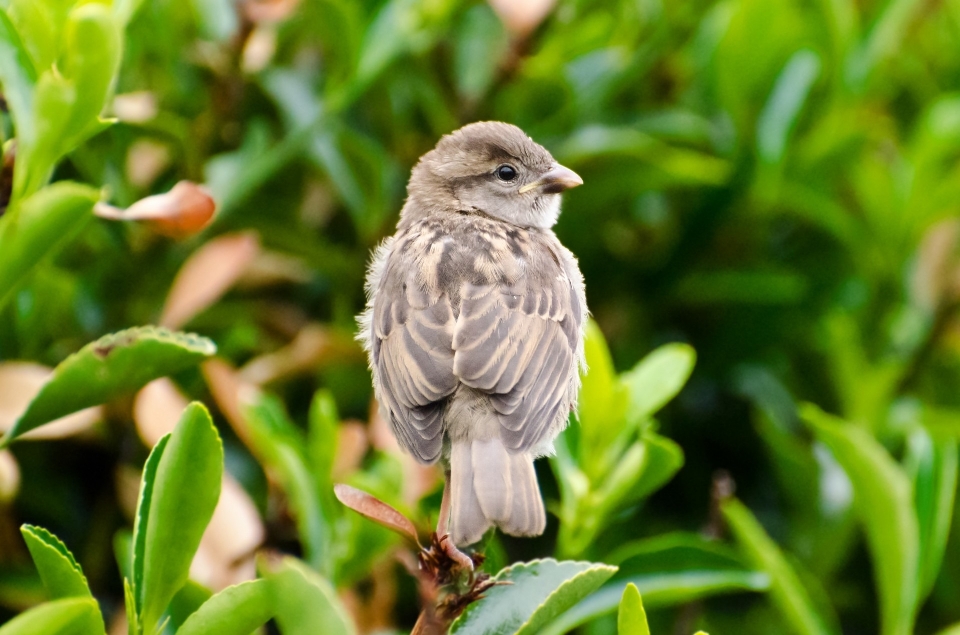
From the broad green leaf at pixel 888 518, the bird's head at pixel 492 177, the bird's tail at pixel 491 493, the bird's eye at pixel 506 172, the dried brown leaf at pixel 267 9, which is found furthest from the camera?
the bird's eye at pixel 506 172

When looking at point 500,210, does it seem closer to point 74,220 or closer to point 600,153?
point 600,153

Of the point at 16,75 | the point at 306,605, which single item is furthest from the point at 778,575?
the point at 16,75

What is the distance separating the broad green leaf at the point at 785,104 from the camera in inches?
128

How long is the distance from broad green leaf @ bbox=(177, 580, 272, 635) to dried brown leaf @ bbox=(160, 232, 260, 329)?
1.23 m

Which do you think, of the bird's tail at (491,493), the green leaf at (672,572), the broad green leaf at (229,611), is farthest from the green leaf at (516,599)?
the green leaf at (672,572)

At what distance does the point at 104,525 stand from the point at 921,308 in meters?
2.76

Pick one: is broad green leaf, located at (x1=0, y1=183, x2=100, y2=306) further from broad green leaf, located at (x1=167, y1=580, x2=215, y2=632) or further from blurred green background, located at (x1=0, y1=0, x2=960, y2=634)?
blurred green background, located at (x1=0, y1=0, x2=960, y2=634)

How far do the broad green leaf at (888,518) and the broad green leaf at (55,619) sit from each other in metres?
1.61

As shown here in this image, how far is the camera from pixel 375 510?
160cm

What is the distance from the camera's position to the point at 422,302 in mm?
2643

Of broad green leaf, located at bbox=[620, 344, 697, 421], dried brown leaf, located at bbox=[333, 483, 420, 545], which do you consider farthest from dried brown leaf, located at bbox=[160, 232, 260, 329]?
dried brown leaf, located at bbox=[333, 483, 420, 545]

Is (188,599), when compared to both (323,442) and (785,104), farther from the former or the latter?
(785,104)

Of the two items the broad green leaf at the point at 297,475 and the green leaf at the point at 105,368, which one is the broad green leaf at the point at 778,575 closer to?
the broad green leaf at the point at 297,475

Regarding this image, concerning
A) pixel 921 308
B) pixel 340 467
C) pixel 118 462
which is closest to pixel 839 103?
pixel 921 308
